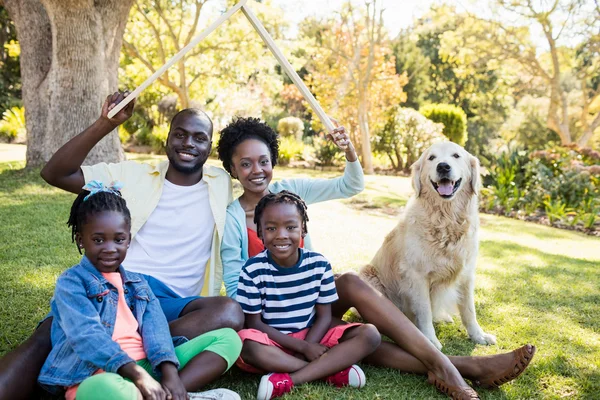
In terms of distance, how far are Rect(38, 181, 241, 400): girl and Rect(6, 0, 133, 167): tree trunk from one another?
6.20m


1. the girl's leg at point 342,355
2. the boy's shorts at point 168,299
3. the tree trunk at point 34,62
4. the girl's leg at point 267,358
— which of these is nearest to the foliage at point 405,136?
the tree trunk at point 34,62

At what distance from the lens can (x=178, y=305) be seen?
300cm

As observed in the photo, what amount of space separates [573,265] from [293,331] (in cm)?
473

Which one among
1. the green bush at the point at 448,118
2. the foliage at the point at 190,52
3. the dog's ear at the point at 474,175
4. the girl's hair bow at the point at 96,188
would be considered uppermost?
the foliage at the point at 190,52

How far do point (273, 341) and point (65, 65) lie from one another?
278 inches

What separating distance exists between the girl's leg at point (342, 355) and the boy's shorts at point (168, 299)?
0.72 meters

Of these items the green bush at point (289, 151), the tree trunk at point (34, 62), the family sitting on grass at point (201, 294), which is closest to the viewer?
the family sitting on grass at point (201, 294)

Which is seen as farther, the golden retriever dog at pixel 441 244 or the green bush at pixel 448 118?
the green bush at pixel 448 118

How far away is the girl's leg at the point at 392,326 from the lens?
9.44 ft

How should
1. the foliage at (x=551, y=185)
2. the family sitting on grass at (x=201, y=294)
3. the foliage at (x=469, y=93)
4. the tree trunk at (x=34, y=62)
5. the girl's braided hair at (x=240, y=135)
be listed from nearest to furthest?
the family sitting on grass at (x=201, y=294) → the girl's braided hair at (x=240, y=135) → the tree trunk at (x=34, y=62) → the foliage at (x=551, y=185) → the foliage at (x=469, y=93)

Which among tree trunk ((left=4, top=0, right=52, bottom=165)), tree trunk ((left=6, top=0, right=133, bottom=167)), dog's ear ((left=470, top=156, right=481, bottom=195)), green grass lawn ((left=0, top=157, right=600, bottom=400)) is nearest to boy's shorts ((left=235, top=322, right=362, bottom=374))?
green grass lawn ((left=0, top=157, right=600, bottom=400))

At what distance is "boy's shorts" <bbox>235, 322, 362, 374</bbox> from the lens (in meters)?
2.85

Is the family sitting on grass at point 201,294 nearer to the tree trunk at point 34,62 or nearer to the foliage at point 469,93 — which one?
the tree trunk at point 34,62

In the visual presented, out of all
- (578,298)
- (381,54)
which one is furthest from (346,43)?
(578,298)
